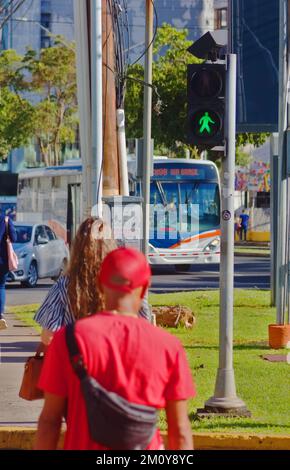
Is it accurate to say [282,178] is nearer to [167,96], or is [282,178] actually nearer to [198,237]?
[198,237]

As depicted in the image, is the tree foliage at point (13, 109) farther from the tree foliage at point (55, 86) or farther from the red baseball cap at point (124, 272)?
the red baseball cap at point (124, 272)

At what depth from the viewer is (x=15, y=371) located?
1334 cm

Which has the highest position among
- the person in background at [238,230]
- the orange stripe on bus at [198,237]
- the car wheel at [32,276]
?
the orange stripe on bus at [198,237]

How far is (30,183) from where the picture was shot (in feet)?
140

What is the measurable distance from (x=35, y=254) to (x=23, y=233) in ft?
2.78

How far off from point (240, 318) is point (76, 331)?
1532 cm

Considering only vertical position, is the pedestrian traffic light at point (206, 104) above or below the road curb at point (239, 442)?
above

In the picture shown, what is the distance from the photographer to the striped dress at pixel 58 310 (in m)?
6.78

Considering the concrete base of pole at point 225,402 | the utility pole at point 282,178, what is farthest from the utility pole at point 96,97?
the utility pole at point 282,178

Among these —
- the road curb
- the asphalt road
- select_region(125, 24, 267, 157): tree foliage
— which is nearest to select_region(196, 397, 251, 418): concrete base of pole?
the road curb

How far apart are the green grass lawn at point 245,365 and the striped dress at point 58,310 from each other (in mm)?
3013

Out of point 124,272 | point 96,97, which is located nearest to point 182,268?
point 96,97

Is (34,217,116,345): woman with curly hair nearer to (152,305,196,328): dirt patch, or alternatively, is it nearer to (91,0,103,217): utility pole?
(91,0,103,217): utility pole

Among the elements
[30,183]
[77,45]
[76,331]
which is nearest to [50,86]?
[30,183]
